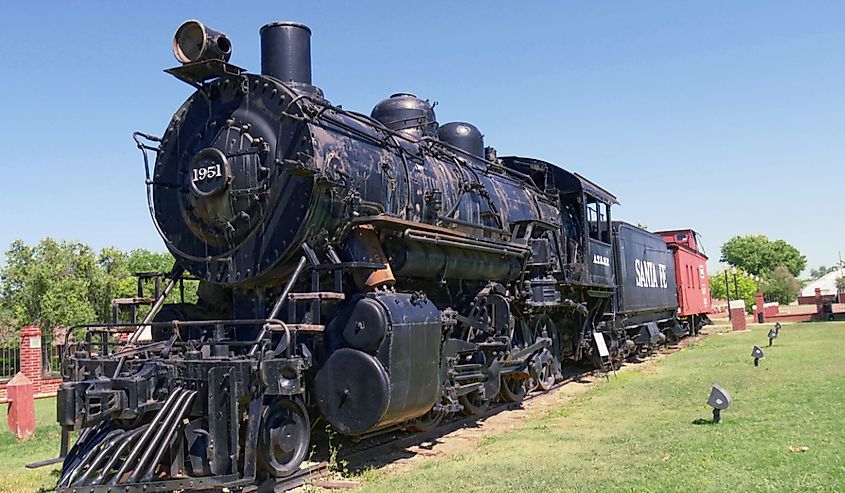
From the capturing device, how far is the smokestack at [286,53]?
26.2ft

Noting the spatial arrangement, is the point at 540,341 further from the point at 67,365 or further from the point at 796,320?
the point at 796,320

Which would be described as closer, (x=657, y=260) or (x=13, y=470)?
(x=13, y=470)

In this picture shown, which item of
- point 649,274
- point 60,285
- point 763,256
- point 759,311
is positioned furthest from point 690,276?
point 763,256

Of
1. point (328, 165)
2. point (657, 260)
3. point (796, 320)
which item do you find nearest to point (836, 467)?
point (328, 165)

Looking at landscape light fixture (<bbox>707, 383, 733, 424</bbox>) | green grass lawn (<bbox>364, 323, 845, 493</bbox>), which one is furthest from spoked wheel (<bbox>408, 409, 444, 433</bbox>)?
landscape light fixture (<bbox>707, 383, 733, 424</bbox>)

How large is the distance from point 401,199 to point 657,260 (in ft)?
45.2

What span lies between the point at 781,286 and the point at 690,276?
62879mm

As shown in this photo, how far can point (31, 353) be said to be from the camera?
49.6 ft

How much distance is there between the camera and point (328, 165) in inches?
270

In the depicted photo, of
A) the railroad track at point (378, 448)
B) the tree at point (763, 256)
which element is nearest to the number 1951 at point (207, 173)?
the railroad track at point (378, 448)

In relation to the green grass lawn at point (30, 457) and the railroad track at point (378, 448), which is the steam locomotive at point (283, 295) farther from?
the green grass lawn at point (30, 457)

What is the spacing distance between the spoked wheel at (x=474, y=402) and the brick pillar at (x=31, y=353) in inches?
398

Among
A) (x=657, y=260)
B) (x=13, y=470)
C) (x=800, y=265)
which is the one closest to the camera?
(x=13, y=470)

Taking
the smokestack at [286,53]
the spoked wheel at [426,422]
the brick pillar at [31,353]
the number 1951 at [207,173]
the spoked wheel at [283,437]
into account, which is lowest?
the spoked wheel at [426,422]
